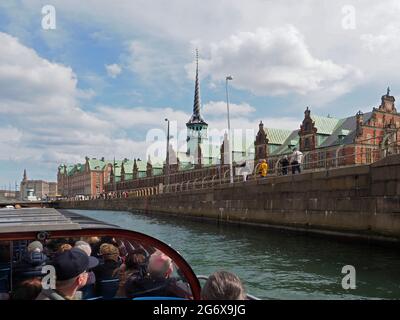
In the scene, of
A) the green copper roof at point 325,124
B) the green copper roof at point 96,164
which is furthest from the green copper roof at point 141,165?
the green copper roof at point 325,124

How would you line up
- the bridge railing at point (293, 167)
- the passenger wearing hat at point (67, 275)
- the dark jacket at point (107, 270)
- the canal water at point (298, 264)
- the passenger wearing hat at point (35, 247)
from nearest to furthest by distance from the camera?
the passenger wearing hat at point (67, 275), the passenger wearing hat at point (35, 247), the dark jacket at point (107, 270), the canal water at point (298, 264), the bridge railing at point (293, 167)

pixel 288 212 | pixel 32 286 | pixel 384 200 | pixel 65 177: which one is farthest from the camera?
pixel 65 177

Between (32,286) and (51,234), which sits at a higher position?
(51,234)

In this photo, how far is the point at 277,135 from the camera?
73.4 meters

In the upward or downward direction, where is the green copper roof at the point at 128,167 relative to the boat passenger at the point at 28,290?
upward

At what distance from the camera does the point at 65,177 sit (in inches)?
7239

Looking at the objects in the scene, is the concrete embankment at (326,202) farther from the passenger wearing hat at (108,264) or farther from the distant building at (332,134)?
the distant building at (332,134)

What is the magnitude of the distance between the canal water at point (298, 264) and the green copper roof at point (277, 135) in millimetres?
51828

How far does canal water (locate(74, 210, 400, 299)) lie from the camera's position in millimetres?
10109

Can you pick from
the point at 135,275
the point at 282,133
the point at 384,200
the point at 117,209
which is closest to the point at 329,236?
the point at 384,200

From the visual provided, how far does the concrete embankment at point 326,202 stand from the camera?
16.4 metres

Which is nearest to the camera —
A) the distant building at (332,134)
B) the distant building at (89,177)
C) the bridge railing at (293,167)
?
the bridge railing at (293,167)
